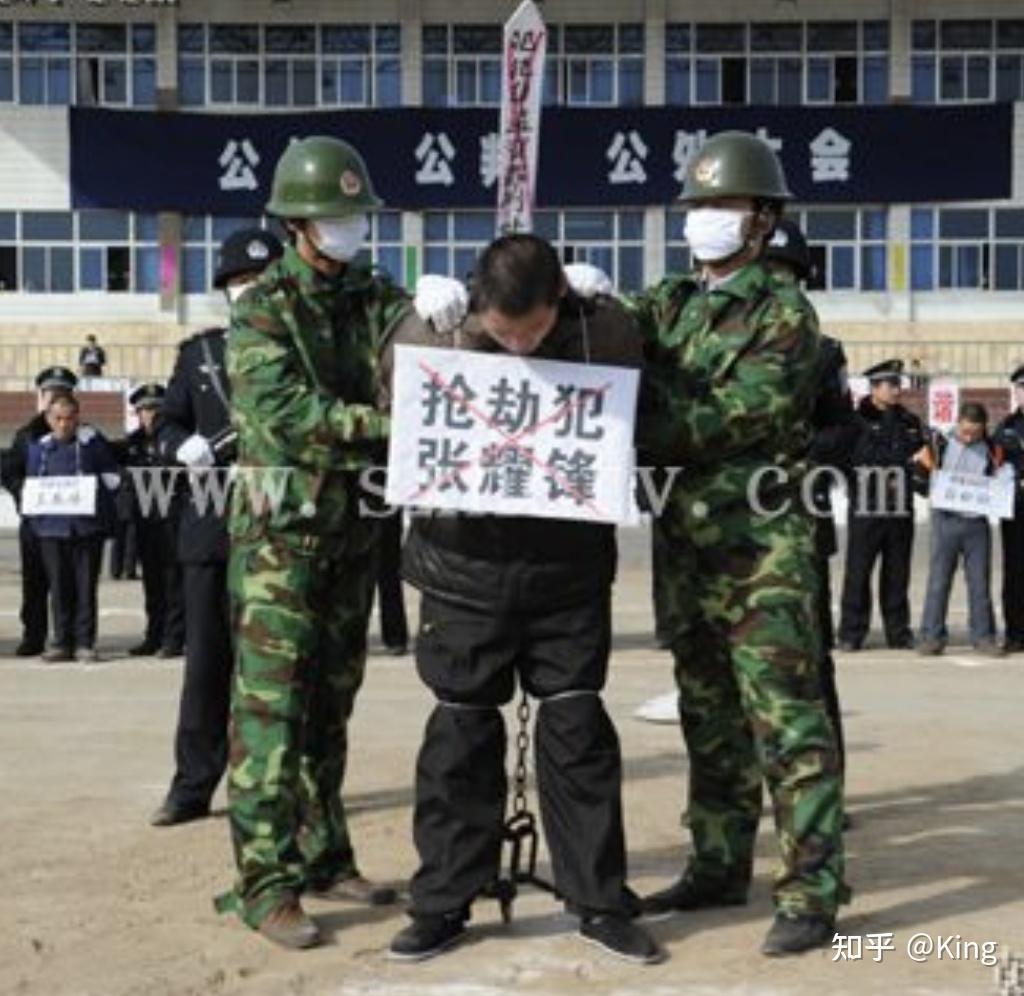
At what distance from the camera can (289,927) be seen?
16.0 ft

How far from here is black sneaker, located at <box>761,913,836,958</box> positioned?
4.72 m

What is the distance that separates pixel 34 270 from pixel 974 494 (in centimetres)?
2534

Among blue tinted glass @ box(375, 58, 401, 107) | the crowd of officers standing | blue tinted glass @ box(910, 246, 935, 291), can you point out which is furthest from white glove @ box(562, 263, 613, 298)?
blue tinted glass @ box(910, 246, 935, 291)

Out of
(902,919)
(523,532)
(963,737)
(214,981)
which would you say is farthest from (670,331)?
(963,737)

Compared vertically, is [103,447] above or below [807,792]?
above

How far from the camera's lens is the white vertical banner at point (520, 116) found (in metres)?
17.1

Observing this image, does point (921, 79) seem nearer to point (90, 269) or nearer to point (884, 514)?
point (90, 269)

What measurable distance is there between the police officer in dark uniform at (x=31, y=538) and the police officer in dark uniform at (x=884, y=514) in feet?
17.2

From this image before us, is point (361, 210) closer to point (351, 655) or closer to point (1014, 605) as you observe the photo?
point (351, 655)

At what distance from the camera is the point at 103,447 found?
467 inches

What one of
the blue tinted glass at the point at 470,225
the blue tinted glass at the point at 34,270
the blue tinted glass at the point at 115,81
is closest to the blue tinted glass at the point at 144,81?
the blue tinted glass at the point at 115,81

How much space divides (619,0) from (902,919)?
30029 mm

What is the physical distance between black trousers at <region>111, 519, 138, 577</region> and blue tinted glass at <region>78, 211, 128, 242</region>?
720 inches

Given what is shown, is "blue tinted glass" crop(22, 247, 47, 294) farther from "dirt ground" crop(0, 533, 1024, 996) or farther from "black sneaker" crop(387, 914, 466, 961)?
"black sneaker" crop(387, 914, 466, 961)
